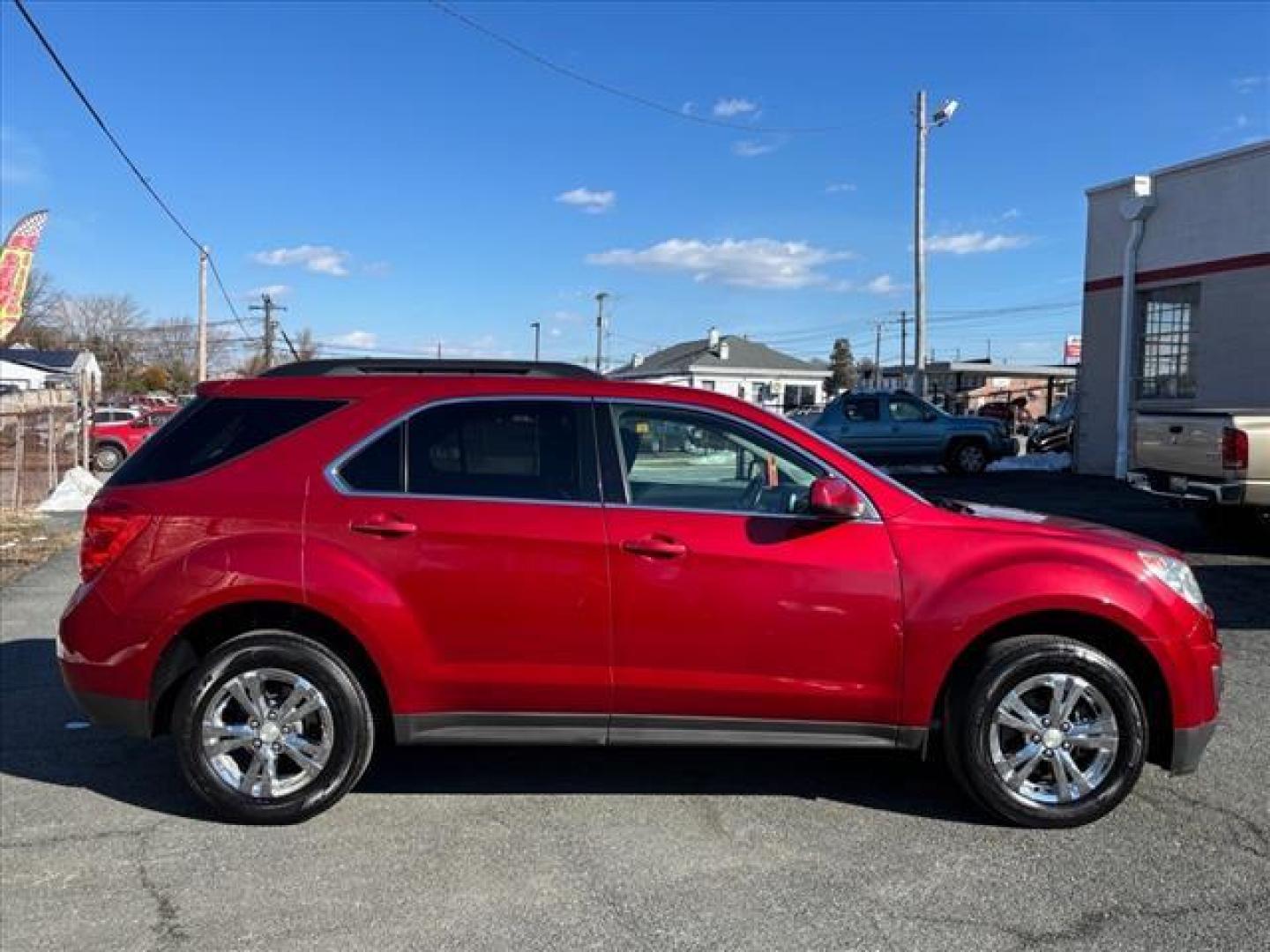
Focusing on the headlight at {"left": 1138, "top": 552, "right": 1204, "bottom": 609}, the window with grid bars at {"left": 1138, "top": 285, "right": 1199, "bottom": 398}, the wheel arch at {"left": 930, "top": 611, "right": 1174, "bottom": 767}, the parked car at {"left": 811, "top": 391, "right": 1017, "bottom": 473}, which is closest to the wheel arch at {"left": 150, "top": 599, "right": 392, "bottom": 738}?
the wheel arch at {"left": 930, "top": 611, "right": 1174, "bottom": 767}

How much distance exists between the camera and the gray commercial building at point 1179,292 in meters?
15.9

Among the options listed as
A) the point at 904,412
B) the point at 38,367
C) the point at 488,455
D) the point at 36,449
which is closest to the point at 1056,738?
the point at 488,455

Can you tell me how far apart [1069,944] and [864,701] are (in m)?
1.13

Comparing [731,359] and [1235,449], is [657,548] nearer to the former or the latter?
[1235,449]

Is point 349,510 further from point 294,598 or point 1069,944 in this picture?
point 1069,944

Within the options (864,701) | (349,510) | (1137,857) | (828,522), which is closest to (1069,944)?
(1137,857)

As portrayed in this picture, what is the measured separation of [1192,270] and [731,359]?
1984 inches

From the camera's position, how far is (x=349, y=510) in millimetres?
4207

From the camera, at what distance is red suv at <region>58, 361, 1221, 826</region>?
13.6 feet

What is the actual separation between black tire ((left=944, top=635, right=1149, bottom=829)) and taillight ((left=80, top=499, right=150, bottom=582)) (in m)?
3.35

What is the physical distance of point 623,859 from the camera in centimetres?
393

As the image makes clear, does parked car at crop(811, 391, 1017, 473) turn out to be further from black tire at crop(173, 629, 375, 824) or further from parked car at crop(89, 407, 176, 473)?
black tire at crop(173, 629, 375, 824)

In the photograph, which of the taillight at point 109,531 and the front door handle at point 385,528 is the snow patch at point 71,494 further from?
the front door handle at point 385,528

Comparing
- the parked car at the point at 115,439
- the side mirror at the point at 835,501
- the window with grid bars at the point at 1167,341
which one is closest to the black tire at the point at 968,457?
the window with grid bars at the point at 1167,341
